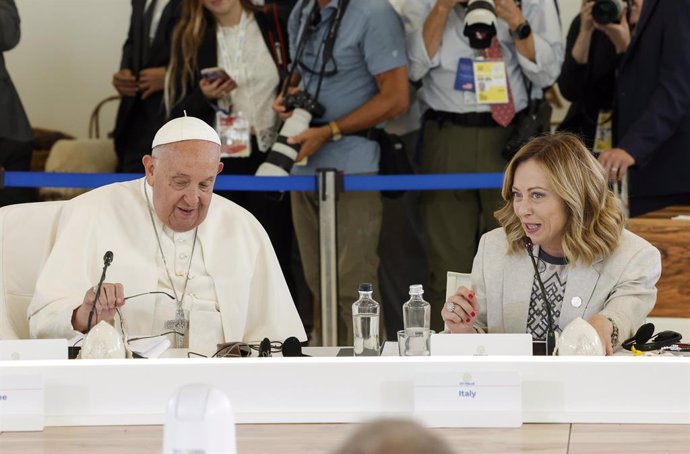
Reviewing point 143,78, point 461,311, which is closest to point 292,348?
point 461,311

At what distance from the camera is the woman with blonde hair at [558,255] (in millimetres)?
3592

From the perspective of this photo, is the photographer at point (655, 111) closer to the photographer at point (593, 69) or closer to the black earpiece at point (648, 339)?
the photographer at point (593, 69)

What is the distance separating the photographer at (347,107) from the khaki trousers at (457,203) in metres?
0.25

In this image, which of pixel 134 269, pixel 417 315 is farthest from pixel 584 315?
pixel 134 269

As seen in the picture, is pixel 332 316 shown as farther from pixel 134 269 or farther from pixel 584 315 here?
pixel 584 315

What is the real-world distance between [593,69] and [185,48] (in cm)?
199

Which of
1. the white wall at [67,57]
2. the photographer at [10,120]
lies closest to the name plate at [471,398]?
the photographer at [10,120]

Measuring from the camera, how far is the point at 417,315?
11.3 ft

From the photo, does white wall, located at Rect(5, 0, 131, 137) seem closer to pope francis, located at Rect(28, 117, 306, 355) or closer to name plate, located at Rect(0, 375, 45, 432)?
pope francis, located at Rect(28, 117, 306, 355)

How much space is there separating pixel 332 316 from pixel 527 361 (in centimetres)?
284

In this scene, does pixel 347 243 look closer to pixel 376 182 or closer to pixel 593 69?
pixel 376 182

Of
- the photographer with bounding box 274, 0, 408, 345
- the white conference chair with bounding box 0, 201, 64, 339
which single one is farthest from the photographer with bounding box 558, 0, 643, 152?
the white conference chair with bounding box 0, 201, 64, 339

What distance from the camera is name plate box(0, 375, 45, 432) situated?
2.73 m

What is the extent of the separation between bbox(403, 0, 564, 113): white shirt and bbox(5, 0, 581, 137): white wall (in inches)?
125
